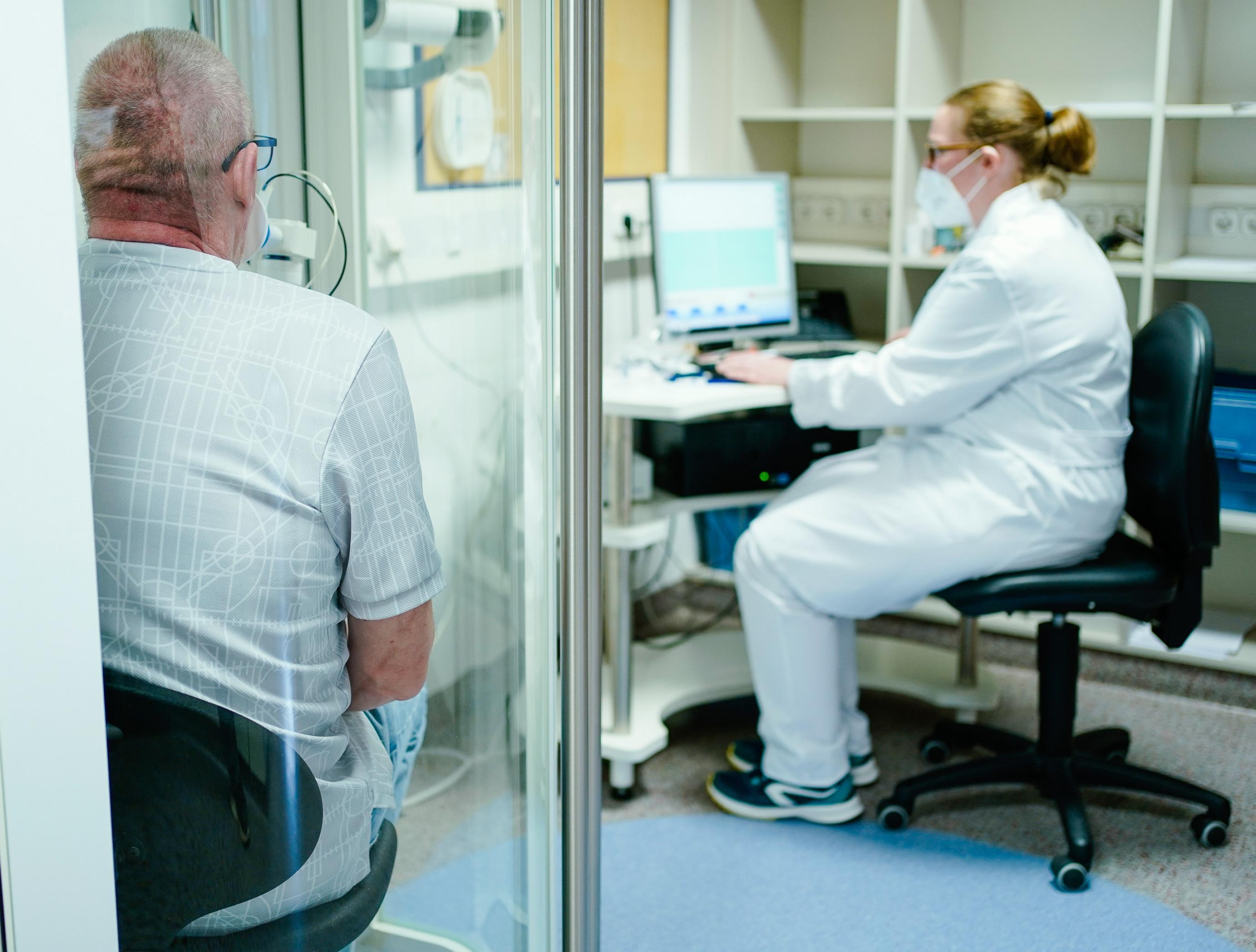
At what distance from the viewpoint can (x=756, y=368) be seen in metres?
2.22

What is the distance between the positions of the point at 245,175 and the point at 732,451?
1.60 metres

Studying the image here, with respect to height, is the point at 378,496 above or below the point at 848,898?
above

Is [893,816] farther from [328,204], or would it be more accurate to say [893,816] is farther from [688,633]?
[328,204]

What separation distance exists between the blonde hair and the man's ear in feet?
5.22

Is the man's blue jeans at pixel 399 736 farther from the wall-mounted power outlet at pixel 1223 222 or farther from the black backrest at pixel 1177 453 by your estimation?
the wall-mounted power outlet at pixel 1223 222

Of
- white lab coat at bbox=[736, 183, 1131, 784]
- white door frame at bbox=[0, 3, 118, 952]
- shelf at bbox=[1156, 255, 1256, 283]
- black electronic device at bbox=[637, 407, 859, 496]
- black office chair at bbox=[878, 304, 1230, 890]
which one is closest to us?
white door frame at bbox=[0, 3, 118, 952]

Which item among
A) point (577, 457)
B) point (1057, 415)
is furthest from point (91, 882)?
point (1057, 415)

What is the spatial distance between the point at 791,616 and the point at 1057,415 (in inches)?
20.7

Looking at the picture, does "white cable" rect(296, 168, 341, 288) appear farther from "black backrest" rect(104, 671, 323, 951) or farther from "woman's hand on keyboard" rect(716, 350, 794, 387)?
"woman's hand on keyboard" rect(716, 350, 794, 387)

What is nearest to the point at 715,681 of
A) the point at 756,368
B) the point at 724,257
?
the point at 756,368

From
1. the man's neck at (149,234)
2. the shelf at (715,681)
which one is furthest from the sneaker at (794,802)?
the man's neck at (149,234)

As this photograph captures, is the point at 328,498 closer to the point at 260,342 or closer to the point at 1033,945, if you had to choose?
the point at 260,342

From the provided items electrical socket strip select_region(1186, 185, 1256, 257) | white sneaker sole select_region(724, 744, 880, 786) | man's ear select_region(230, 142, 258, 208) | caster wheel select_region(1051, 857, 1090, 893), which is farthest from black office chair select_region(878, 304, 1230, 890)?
man's ear select_region(230, 142, 258, 208)

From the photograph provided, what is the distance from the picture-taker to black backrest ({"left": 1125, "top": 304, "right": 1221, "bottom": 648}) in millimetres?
1831
